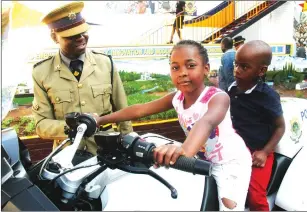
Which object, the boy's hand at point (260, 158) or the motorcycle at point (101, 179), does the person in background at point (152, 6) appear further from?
the motorcycle at point (101, 179)

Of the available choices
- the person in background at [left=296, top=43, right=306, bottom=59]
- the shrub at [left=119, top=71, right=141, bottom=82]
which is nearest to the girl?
the shrub at [left=119, top=71, right=141, bottom=82]

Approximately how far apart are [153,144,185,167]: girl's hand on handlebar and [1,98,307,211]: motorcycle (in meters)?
0.02

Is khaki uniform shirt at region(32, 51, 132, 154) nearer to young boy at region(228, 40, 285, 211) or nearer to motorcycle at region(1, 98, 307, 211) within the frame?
motorcycle at region(1, 98, 307, 211)

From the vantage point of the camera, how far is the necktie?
2.21m

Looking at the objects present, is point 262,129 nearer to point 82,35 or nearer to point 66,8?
point 82,35

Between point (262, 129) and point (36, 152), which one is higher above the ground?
point (262, 129)

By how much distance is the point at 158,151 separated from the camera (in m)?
1.04

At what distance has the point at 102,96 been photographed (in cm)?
225

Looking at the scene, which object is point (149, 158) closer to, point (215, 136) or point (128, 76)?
point (215, 136)

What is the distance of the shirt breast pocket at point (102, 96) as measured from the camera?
7.28 ft

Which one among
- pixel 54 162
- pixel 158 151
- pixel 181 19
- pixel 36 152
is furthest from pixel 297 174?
pixel 181 19

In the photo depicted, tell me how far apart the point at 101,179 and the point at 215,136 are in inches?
21.0

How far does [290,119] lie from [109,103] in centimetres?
117

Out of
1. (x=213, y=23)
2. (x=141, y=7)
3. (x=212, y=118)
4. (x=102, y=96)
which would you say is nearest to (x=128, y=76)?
(x=141, y=7)
